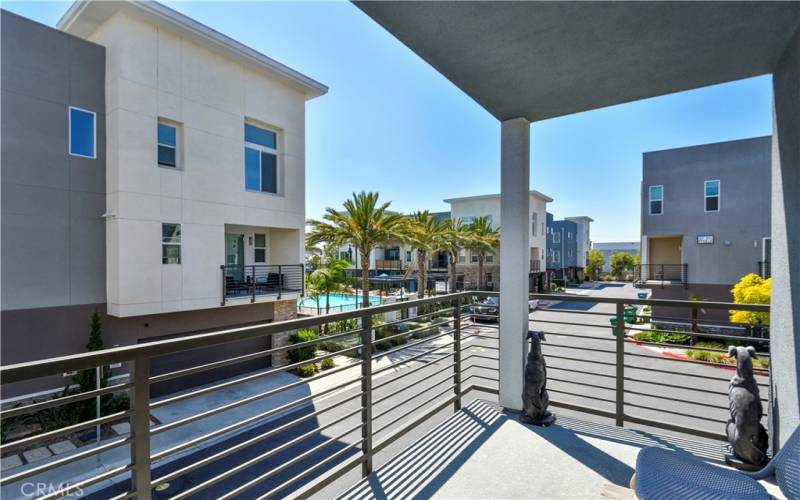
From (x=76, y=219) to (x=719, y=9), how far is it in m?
10.6

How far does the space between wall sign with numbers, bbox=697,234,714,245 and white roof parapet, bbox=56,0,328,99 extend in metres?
15.6

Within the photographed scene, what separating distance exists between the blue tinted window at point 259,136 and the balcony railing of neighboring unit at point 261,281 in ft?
11.6

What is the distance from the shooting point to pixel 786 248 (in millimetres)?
2414

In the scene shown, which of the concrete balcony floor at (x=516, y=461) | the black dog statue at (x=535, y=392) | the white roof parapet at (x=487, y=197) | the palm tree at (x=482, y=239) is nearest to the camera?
the concrete balcony floor at (x=516, y=461)

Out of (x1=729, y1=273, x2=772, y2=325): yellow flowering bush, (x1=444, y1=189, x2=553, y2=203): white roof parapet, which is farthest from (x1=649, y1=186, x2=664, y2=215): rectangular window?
(x1=444, y1=189, x2=553, y2=203): white roof parapet

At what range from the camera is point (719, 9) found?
83.7 inches

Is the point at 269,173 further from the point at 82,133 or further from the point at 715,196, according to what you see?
the point at 715,196

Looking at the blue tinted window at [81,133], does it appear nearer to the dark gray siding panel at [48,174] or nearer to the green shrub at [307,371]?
the dark gray siding panel at [48,174]

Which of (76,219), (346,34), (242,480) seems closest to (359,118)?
(346,34)

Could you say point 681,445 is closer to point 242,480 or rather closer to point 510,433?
point 510,433

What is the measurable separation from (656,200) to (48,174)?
18.9 meters

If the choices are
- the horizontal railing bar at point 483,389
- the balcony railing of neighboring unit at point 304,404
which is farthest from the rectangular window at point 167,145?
the horizontal railing bar at point 483,389

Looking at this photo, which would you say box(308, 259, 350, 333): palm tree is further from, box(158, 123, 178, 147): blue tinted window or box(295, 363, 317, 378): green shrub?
box(158, 123, 178, 147): blue tinted window

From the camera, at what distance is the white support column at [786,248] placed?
2.24m
